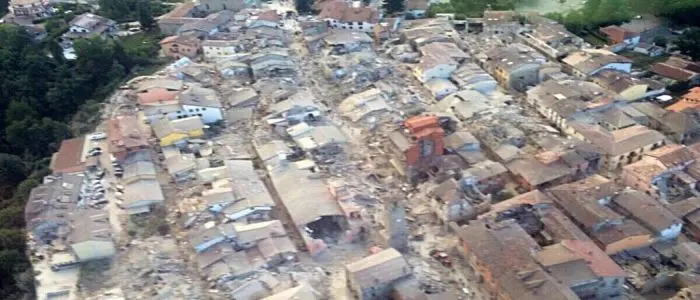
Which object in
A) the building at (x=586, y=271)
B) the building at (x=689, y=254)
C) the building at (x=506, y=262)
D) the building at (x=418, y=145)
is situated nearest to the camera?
the building at (x=506, y=262)

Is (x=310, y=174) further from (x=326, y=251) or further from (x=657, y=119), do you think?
(x=657, y=119)

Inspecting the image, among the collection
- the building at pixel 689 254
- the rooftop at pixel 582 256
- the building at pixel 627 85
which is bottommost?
the building at pixel 689 254

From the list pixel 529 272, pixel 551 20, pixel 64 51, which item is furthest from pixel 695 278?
pixel 64 51

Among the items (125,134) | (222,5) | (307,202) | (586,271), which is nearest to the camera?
(586,271)

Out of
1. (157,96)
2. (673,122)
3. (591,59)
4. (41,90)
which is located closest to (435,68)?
(591,59)

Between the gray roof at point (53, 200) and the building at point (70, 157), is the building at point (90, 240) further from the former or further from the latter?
the building at point (70, 157)

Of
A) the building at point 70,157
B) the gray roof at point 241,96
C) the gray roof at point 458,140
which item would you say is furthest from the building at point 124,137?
the gray roof at point 458,140

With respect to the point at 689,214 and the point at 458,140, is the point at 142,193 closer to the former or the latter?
the point at 458,140
